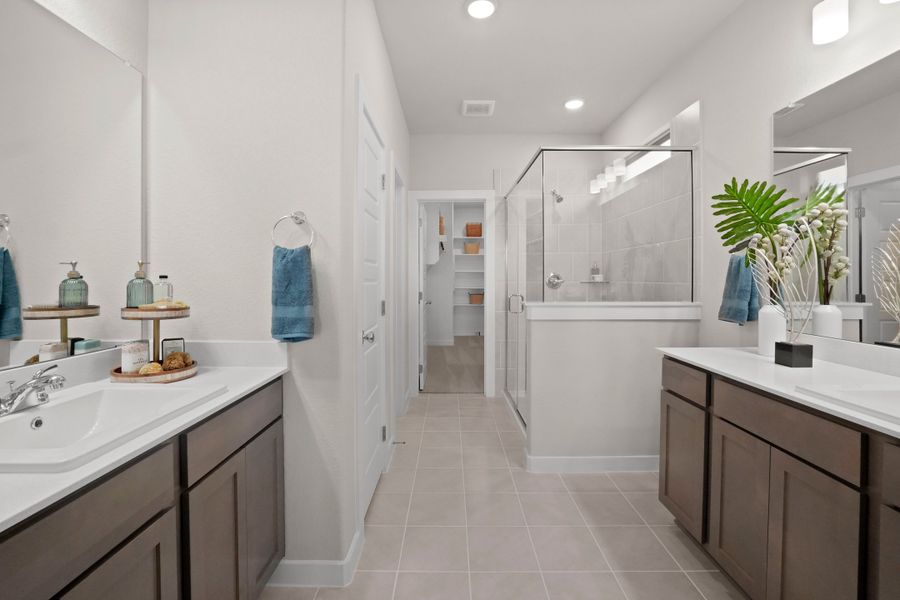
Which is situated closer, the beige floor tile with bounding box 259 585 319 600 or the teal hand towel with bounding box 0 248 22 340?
the teal hand towel with bounding box 0 248 22 340

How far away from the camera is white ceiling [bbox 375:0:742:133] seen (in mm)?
2508

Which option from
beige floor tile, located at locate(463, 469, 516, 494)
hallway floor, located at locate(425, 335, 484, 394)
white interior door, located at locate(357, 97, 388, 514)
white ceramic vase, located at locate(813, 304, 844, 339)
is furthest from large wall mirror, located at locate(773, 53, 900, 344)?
hallway floor, located at locate(425, 335, 484, 394)

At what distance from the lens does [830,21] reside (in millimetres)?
1848

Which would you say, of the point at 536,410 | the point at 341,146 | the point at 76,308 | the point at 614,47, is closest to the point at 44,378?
the point at 76,308

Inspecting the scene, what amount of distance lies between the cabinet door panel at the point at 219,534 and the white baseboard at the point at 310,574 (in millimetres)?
376

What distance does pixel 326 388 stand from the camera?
1.79 m

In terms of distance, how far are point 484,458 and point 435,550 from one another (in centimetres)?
109

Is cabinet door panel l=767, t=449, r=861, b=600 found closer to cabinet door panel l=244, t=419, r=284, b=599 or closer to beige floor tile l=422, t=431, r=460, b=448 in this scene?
cabinet door panel l=244, t=419, r=284, b=599

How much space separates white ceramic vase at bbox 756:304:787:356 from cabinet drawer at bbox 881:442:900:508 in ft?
3.25

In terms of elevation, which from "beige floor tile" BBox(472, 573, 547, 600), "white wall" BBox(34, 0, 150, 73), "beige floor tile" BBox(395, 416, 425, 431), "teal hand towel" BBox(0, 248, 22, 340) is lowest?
"beige floor tile" BBox(472, 573, 547, 600)

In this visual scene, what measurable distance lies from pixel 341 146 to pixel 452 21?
54.7 inches

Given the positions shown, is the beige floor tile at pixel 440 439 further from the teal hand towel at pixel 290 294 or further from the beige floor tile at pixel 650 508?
the teal hand towel at pixel 290 294

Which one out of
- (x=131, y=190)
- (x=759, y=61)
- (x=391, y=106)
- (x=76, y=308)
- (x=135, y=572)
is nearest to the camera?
(x=135, y=572)

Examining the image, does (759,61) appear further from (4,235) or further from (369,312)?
(4,235)
